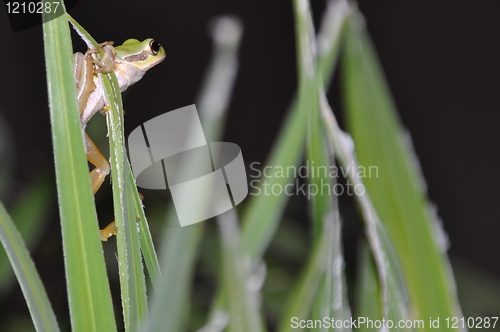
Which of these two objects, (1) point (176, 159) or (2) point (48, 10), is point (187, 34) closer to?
(1) point (176, 159)

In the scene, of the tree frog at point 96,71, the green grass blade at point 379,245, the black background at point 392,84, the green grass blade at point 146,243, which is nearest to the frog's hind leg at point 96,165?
the tree frog at point 96,71

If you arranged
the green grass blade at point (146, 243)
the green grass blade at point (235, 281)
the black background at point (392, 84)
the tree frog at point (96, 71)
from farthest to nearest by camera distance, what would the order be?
the black background at point (392, 84), the tree frog at point (96, 71), the green grass blade at point (146, 243), the green grass blade at point (235, 281)

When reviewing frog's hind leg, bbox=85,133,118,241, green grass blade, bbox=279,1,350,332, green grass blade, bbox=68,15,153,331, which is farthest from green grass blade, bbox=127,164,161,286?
frog's hind leg, bbox=85,133,118,241

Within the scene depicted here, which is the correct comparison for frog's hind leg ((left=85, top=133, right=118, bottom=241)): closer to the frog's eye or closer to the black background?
the frog's eye

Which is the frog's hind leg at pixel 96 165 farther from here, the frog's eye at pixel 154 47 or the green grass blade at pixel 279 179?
the green grass blade at pixel 279 179

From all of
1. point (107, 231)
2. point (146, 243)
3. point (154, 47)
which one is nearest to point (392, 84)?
point (154, 47)

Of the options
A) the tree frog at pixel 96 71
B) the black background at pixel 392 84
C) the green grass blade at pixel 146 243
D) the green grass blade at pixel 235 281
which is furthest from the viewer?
the black background at pixel 392 84

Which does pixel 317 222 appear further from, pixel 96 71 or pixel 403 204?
pixel 96 71
